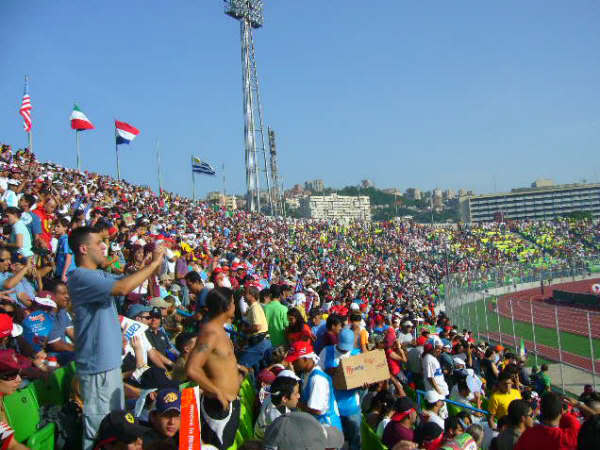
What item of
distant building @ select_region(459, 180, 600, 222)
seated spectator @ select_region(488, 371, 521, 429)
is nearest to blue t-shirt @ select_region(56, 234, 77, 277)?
seated spectator @ select_region(488, 371, 521, 429)

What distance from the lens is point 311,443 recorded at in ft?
9.57

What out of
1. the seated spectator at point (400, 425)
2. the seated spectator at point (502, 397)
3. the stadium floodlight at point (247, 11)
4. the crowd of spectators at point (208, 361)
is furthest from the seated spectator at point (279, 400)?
the stadium floodlight at point (247, 11)

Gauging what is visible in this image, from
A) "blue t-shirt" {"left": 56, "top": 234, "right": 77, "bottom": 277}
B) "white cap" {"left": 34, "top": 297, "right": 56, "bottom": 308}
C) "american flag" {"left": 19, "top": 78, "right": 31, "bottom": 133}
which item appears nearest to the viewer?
"white cap" {"left": 34, "top": 297, "right": 56, "bottom": 308}

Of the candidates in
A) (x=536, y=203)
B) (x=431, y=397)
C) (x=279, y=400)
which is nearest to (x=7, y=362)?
(x=279, y=400)

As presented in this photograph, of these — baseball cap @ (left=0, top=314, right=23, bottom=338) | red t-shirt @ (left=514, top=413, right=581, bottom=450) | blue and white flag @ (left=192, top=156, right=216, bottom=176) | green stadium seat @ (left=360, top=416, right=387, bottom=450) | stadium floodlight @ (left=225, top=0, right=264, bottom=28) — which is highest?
stadium floodlight @ (left=225, top=0, right=264, bottom=28)

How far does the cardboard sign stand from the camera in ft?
16.8

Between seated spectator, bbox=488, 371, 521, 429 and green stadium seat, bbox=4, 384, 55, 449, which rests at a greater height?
green stadium seat, bbox=4, 384, 55, 449

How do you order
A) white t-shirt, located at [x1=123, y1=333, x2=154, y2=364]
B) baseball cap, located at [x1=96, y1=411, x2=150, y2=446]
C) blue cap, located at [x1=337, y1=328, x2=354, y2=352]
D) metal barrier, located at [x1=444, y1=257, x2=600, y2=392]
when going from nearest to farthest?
1. baseball cap, located at [x1=96, y1=411, x2=150, y2=446]
2. white t-shirt, located at [x1=123, y1=333, x2=154, y2=364]
3. blue cap, located at [x1=337, y1=328, x2=354, y2=352]
4. metal barrier, located at [x1=444, y1=257, x2=600, y2=392]

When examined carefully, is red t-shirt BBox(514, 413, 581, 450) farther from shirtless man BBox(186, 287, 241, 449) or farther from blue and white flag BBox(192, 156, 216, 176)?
blue and white flag BBox(192, 156, 216, 176)

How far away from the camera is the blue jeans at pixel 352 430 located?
518 centimetres

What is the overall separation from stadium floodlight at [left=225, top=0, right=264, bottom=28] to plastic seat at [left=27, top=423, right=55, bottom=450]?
5683 cm

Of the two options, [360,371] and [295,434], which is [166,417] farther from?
[360,371]

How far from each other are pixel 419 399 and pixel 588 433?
331 centimetres

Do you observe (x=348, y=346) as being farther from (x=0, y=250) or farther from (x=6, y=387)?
→ (x=0, y=250)
